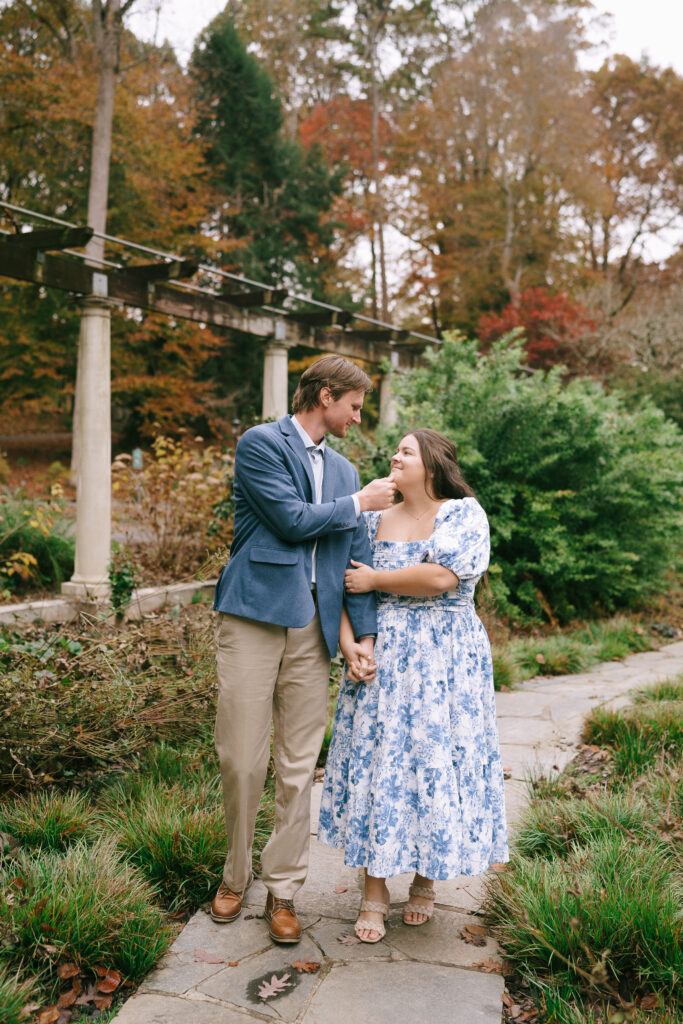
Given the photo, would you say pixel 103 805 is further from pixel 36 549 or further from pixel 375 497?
pixel 36 549

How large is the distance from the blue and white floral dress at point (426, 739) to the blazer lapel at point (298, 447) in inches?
14.4

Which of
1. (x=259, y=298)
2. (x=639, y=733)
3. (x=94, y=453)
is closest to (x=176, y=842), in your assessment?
(x=639, y=733)

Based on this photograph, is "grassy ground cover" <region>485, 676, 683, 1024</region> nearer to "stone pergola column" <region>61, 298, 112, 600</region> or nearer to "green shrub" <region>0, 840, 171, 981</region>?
"green shrub" <region>0, 840, 171, 981</region>

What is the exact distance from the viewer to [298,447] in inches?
116

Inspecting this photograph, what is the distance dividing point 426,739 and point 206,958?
100 centimetres

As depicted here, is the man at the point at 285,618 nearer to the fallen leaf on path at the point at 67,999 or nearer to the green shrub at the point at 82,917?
the green shrub at the point at 82,917

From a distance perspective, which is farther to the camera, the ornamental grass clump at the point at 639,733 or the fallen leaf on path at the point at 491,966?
the ornamental grass clump at the point at 639,733

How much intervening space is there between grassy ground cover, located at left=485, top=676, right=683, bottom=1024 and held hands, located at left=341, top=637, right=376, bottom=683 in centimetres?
88

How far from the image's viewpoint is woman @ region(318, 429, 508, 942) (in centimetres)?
272

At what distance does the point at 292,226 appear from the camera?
71.5 feet

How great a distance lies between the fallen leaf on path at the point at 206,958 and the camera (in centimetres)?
269

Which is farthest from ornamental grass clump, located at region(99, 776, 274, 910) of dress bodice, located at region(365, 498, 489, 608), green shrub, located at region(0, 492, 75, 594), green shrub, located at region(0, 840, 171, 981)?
green shrub, located at region(0, 492, 75, 594)

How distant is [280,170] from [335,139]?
3.91 meters

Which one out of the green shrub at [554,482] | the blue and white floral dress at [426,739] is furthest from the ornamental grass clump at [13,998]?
the green shrub at [554,482]
